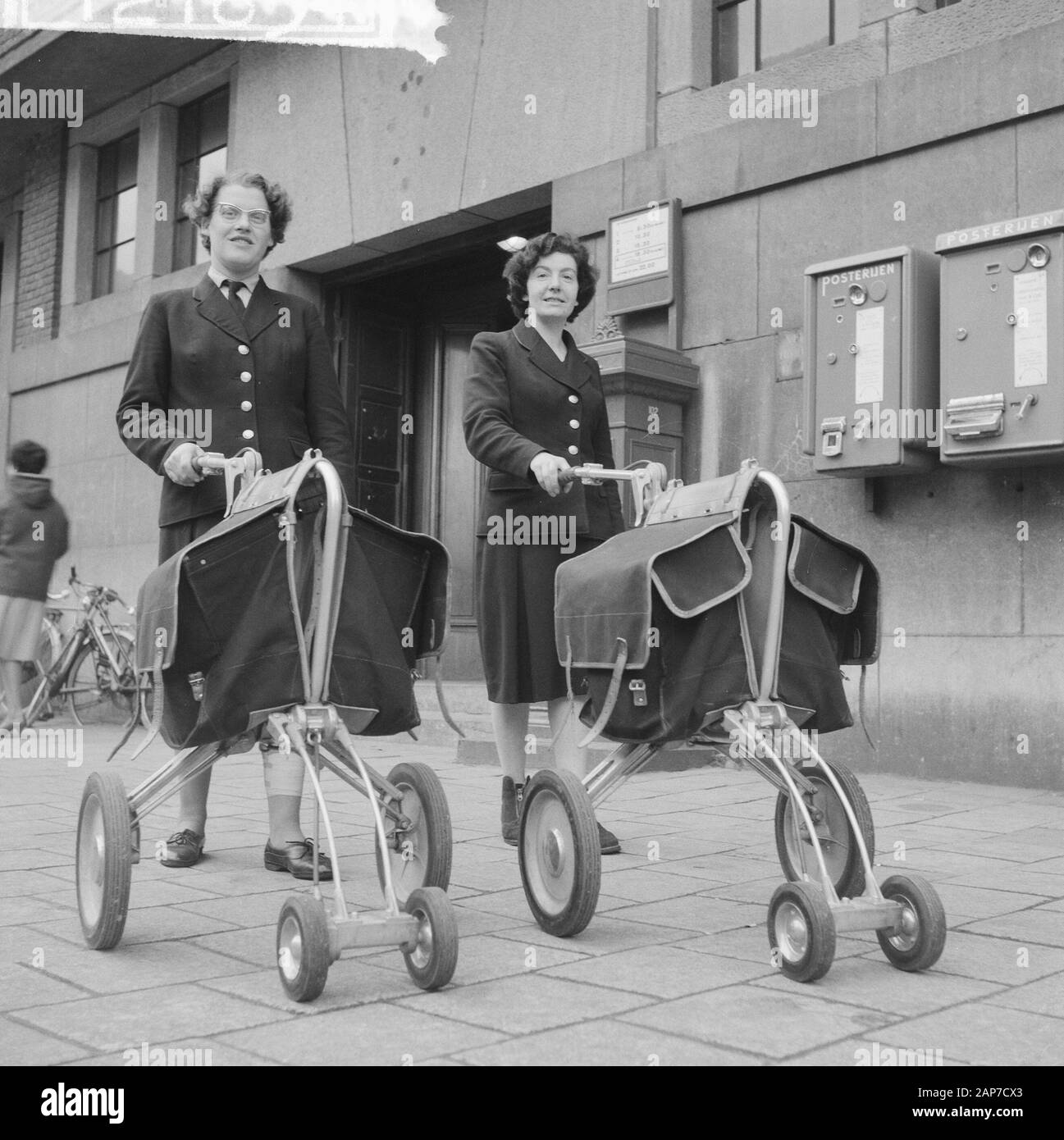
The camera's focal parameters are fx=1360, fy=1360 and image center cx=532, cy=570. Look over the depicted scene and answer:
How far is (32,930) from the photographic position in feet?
11.1

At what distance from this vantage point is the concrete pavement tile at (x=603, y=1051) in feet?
7.42

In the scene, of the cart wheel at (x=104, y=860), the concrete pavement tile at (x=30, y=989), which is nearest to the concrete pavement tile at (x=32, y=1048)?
the concrete pavement tile at (x=30, y=989)

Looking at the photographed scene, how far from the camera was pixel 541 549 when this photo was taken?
169 inches

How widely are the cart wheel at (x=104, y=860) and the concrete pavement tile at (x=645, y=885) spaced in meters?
1.34

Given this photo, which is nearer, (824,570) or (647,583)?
(647,583)

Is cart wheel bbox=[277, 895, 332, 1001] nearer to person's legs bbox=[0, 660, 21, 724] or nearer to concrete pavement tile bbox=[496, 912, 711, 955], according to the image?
concrete pavement tile bbox=[496, 912, 711, 955]

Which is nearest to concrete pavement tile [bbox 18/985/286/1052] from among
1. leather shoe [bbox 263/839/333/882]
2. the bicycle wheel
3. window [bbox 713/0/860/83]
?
leather shoe [bbox 263/839/333/882]

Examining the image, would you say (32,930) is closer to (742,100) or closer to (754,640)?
(754,640)

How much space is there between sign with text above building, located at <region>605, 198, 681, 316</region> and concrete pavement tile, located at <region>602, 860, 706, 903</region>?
4122mm

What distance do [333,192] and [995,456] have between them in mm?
5679

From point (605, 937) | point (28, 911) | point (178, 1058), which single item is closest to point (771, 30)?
point (605, 937)

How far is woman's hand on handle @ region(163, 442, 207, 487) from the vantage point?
3494mm

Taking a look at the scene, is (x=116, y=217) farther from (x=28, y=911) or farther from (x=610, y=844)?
(x=28, y=911)

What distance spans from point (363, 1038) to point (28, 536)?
735cm
